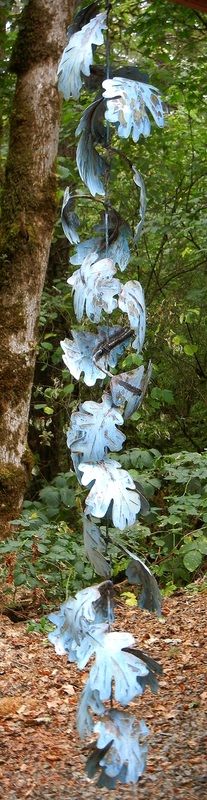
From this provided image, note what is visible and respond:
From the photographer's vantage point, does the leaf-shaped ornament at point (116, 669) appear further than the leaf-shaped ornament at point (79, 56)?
No

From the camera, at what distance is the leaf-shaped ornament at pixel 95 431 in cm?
136

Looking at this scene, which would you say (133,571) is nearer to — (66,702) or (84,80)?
(84,80)

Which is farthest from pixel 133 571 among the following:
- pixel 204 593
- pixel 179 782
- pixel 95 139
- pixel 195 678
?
pixel 204 593

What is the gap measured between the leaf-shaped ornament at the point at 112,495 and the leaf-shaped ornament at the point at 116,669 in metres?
0.16

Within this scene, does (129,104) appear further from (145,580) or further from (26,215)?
(26,215)

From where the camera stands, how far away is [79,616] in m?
1.35

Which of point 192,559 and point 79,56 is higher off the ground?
point 79,56

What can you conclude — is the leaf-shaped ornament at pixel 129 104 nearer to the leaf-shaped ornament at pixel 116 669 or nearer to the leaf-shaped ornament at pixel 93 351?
the leaf-shaped ornament at pixel 93 351

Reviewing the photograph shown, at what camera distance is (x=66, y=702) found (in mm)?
3119

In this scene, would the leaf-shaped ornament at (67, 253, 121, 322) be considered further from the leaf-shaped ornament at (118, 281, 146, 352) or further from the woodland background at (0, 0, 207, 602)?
the woodland background at (0, 0, 207, 602)

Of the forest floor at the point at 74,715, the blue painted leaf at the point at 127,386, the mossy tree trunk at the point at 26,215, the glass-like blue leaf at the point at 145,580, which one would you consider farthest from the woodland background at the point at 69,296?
the blue painted leaf at the point at 127,386

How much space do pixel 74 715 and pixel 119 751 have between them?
71.4 inches

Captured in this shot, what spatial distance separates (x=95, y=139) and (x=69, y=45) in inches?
5.6

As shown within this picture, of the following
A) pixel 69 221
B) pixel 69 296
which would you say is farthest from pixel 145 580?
pixel 69 296
